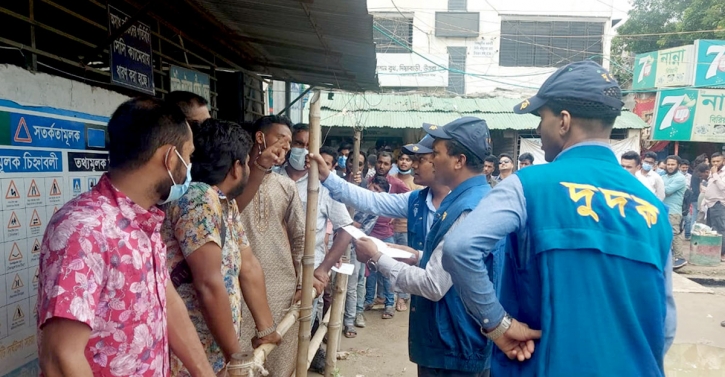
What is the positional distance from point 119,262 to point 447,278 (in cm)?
134

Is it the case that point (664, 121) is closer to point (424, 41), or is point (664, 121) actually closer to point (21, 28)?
point (424, 41)

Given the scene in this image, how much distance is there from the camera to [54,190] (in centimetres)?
238

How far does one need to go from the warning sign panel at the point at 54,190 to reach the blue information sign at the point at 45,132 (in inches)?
6.7

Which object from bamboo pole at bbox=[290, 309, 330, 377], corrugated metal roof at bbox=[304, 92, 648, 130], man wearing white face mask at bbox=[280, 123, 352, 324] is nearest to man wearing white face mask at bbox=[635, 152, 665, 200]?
corrugated metal roof at bbox=[304, 92, 648, 130]

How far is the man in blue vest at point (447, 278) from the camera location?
7.22 feet

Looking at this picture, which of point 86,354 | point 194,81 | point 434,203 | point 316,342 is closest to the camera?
point 86,354

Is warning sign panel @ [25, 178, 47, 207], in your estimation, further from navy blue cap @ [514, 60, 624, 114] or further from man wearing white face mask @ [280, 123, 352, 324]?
navy blue cap @ [514, 60, 624, 114]

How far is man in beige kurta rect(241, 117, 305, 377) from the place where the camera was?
2926 millimetres

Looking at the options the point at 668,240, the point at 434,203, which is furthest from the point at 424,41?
the point at 668,240

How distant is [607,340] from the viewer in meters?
1.47

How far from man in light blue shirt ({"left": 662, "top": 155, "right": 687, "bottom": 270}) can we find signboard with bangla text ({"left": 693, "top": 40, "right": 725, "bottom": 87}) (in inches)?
309

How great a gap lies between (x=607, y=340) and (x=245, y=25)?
12.2 feet

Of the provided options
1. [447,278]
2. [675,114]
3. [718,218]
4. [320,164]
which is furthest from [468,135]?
[675,114]

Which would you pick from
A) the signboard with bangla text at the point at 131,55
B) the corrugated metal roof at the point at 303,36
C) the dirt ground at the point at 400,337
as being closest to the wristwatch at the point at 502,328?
the corrugated metal roof at the point at 303,36
